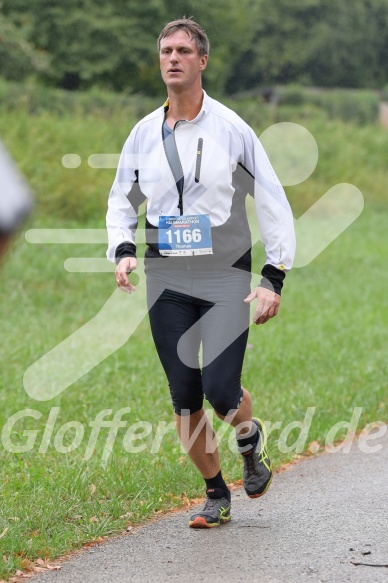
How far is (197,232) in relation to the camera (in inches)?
198

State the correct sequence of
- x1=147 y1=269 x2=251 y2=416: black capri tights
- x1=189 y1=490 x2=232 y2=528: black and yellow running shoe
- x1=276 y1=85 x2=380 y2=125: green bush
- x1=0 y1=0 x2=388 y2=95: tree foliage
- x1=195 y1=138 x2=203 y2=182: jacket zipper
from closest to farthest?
x1=195 y1=138 x2=203 y2=182: jacket zipper
x1=147 y1=269 x2=251 y2=416: black capri tights
x1=189 y1=490 x2=232 y2=528: black and yellow running shoe
x1=0 y1=0 x2=388 y2=95: tree foliage
x1=276 y1=85 x2=380 y2=125: green bush

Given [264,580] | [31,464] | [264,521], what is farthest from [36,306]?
[264,580]

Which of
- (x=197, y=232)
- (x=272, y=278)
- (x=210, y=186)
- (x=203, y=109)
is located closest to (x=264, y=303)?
(x=272, y=278)

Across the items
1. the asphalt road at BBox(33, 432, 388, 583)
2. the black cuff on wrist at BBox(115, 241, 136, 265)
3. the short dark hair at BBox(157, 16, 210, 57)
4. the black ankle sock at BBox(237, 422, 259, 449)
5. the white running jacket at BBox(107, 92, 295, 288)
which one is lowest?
the asphalt road at BBox(33, 432, 388, 583)

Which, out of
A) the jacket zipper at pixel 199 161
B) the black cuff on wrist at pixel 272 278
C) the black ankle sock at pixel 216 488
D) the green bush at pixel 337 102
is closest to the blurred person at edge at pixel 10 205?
the jacket zipper at pixel 199 161

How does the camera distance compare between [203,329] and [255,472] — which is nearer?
[203,329]

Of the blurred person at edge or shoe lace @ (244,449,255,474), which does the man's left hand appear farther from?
the blurred person at edge

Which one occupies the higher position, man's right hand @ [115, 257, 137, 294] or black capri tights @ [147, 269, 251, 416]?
man's right hand @ [115, 257, 137, 294]

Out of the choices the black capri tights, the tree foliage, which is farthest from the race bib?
the tree foliage

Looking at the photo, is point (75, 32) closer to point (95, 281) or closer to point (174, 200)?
point (95, 281)

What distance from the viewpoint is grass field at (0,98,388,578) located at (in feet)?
18.4

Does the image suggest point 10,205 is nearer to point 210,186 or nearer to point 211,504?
point 210,186

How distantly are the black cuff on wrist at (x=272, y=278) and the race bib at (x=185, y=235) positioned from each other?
0.94 feet

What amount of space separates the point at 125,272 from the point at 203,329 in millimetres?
462
